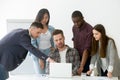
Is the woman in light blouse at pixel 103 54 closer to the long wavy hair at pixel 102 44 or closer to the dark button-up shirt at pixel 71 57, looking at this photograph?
the long wavy hair at pixel 102 44

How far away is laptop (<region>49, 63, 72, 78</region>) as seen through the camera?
2.81 meters

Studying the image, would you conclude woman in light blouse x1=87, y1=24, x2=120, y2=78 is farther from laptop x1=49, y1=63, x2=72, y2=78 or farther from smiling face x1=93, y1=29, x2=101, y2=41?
laptop x1=49, y1=63, x2=72, y2=78

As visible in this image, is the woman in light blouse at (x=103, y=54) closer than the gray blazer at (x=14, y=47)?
No

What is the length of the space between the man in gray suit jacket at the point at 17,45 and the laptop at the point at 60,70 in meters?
0.14

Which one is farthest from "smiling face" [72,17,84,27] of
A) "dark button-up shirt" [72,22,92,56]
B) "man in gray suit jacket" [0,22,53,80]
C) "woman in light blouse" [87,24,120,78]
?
"man in gray suit jacket" [0,22,53,80]

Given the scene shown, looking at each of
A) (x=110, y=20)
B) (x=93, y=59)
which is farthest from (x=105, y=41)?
(x=110, y=20)

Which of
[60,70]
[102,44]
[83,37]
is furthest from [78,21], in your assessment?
[60,70]

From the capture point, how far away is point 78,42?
3.49 meters

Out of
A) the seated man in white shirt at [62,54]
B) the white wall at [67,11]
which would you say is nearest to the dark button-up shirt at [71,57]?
the seated man in white shirt at [62,54]

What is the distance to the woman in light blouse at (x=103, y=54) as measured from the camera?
10.2ft

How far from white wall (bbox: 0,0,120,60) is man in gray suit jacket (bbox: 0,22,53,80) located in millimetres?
1557

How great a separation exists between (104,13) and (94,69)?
5.14ft

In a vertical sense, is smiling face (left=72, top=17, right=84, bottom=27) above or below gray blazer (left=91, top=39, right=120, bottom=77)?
above

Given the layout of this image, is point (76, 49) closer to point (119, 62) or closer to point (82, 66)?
point (82, 66)
